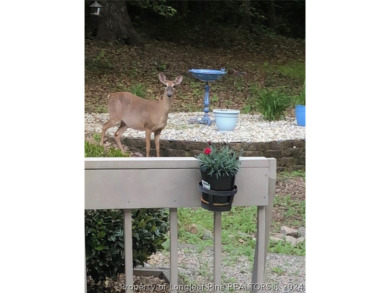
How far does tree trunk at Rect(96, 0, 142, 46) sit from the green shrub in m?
5.53

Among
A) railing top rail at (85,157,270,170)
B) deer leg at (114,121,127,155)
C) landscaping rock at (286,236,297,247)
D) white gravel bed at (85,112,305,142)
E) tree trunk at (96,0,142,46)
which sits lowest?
landscaping rock at (286,236,297,247)

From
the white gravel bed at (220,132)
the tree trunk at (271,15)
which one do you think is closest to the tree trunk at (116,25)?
the tree trunk at (271,15)

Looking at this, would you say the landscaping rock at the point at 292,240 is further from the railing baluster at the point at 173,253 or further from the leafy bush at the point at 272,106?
the leafy bush at the point at 272,106

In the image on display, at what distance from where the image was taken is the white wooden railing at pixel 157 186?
138cm

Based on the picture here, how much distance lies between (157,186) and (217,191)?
0.13 meters

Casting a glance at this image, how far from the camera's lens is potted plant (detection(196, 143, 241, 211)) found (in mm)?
1354

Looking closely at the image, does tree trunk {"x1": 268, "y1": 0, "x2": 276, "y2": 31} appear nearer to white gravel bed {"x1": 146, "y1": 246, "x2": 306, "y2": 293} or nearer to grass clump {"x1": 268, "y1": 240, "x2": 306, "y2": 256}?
grass clump {"x1": 268, "y1": 240, "x2": 306, "y2": 256}

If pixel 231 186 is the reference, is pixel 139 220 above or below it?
below

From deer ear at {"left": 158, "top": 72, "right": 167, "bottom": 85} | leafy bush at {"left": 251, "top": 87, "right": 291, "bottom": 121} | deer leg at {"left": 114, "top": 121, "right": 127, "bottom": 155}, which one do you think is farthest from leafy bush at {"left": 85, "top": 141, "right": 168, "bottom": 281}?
leafy bush at {"left": 251, "top": 87, "right": 291, "bottom": 121}

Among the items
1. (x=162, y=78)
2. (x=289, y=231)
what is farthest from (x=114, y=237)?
(x=162, y=78)
